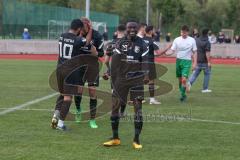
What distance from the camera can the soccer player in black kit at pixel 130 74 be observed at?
9.32 m

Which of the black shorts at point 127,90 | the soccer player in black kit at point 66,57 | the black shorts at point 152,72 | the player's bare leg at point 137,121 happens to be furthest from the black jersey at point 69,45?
the black shorts at point 152,72

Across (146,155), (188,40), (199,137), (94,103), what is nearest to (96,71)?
(94,103)

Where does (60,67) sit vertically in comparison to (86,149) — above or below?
above

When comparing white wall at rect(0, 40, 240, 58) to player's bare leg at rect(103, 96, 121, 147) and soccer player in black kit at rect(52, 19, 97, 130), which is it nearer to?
soccer player in black kit at rect(52, 19, 97, 130)

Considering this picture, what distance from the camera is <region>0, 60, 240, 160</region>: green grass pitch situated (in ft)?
29.1

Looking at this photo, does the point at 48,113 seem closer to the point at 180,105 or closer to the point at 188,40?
the point at 180,105

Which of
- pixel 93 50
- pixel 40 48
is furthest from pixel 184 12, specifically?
pixel 93 50

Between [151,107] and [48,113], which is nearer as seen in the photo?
[48,113]

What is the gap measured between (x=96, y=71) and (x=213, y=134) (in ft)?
8.82

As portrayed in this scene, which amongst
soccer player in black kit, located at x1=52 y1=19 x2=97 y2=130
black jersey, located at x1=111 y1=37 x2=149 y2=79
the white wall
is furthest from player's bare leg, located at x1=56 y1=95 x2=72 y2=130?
the white wall

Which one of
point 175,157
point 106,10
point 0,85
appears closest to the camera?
point 175,157

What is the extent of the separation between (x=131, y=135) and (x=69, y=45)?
196cm

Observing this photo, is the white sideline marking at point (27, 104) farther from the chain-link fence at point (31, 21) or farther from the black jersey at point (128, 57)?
the chain-link fence at point (31, 21)

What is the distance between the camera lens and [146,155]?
886 centimetres
